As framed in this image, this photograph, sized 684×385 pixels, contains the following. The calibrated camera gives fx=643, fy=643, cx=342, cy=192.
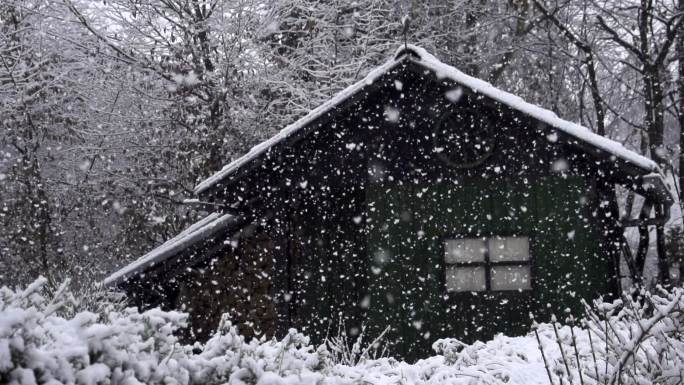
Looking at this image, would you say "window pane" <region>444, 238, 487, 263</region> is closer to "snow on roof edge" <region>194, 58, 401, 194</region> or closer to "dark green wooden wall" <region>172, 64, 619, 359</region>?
"dark green wooden wall" <region>172, 64, 619, 359</region>

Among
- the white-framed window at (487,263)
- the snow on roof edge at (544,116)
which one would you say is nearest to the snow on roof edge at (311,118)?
the snow on roof edge at (544,116)

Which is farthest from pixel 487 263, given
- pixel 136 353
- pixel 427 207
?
pixel 136 353

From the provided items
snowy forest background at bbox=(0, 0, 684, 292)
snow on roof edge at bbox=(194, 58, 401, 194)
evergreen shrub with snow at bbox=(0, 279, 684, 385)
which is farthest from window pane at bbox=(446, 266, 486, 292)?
snowy forest background at bbox=(0, 0, 684, 292)

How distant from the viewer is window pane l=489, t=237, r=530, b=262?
8.14m

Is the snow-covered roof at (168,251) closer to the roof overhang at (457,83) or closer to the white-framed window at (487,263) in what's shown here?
the roof overhang at (457,83)

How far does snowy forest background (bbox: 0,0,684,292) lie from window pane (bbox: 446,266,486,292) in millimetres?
5828

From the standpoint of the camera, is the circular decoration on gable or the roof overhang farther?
the circular decoration on gable

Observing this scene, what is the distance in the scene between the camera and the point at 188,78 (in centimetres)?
1351

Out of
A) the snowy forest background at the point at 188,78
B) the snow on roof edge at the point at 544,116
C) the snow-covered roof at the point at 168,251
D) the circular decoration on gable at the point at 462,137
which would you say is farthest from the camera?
the snowy forest background at the point at 188,78

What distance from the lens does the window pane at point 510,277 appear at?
807 centimetres

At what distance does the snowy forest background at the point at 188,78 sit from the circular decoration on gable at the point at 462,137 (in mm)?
5623

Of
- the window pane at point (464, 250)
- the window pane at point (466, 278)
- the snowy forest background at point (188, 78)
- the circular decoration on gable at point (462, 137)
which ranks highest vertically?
the snowy forest background at point (188, 78)

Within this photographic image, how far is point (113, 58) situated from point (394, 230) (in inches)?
356

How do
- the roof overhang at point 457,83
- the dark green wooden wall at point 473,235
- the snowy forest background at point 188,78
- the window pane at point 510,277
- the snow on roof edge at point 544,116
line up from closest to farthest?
the snow on roof edge at point 544,116, the roof overhang at point 457,83, the dark green wooden wall at point 473,235, the window pane at point 510,277, the snowy forest background at point 188,78
